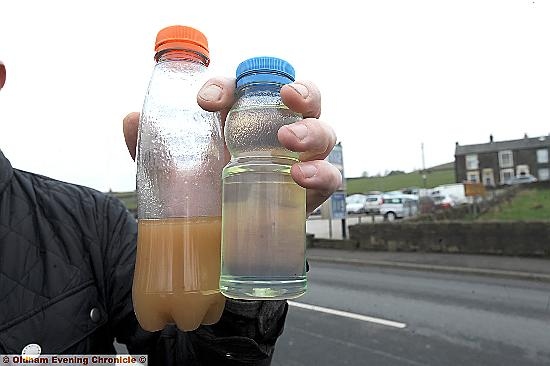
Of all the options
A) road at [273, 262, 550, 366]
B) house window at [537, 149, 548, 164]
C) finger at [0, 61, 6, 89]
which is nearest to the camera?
finger at [0, 61, 6, 89]

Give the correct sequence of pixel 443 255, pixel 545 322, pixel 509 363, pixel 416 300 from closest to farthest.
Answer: pixel 509 363
pixel 545 322
pixel 416 300
pixel 443 255

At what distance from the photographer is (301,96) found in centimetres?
113

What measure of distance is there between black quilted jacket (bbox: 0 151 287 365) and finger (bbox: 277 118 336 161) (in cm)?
56

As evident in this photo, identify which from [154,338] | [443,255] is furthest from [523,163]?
[154,338]

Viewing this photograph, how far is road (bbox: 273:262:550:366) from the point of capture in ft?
17.3

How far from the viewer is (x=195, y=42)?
1232mm

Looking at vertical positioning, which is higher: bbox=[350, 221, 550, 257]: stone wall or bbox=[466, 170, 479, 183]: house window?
bbox=[466, 170, 479, 183]: house window

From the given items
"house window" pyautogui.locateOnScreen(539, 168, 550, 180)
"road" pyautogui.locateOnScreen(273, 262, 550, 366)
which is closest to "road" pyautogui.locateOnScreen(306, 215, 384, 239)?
"road" pyautogui.locateOnScreen(273, 262, 550, 366)

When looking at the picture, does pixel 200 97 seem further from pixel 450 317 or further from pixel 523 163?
pixel 523 163

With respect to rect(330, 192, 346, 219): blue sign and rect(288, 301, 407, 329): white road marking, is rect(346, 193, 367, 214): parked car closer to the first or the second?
rect(330, 192, 346, 219): blue sign

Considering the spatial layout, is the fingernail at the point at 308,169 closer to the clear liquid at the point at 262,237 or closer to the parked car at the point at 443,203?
the clear liquid at the point at 262,237

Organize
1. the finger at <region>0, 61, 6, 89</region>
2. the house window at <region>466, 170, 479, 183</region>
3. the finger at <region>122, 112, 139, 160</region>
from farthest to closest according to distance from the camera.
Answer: the house window at <region>466, 170, 479, 183</region>, the finger at <region>0, 61, 6, 89</region>, the finger at <region>122, 112, 139, 160</region>

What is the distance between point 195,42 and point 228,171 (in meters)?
0.37

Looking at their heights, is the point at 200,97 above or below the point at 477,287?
above
